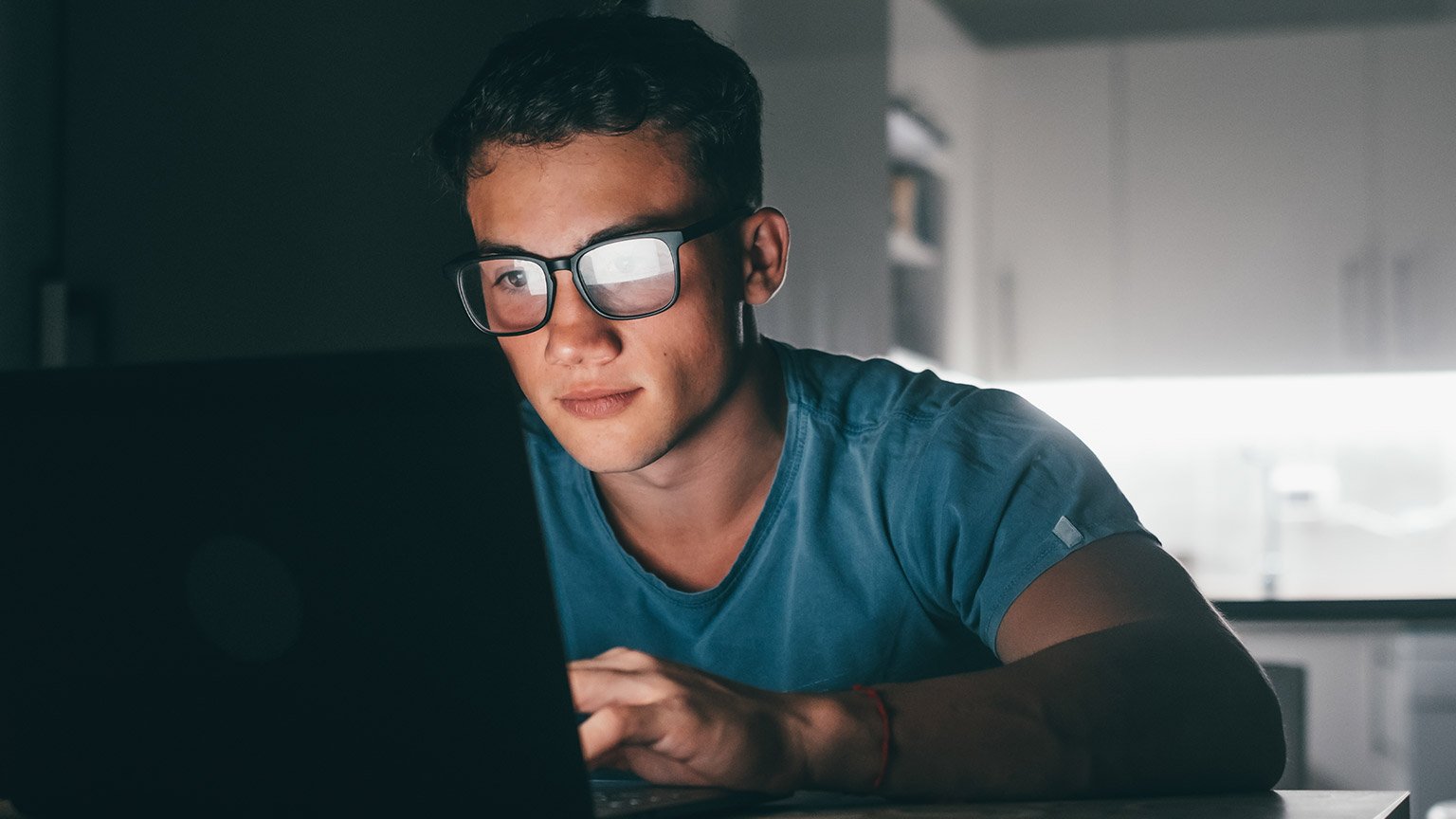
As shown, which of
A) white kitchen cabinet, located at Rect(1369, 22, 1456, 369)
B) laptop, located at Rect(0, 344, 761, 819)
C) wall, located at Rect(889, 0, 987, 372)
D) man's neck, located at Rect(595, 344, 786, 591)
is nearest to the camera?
laptop, located at Rect(0, 344, 761, 819)

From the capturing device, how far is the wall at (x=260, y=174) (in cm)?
270

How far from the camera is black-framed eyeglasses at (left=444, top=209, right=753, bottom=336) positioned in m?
1.07

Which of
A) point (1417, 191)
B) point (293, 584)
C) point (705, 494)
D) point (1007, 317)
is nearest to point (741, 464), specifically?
point (705, 494)

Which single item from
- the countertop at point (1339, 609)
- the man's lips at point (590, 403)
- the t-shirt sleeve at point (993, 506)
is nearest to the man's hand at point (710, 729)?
the t-shirt sleeve at point (993, 506)

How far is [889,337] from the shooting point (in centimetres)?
331

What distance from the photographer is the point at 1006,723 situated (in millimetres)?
765

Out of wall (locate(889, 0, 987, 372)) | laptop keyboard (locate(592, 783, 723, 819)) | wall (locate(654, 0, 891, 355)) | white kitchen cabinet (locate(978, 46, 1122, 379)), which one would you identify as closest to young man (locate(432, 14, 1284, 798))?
laptop keyboard (locate(592, 783, 723, 819))

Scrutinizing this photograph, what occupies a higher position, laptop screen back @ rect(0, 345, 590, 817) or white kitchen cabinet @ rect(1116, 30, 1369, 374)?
white kitchen cabinet @ rect(1116, 30, 1369, 374)

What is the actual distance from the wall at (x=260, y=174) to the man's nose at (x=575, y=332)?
1.73 metres

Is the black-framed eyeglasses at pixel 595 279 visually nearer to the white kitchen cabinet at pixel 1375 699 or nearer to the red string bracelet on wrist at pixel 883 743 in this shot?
the red string bracelet on wrist at pixel 883 743

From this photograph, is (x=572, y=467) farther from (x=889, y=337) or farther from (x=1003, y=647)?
(x=889, y=337)

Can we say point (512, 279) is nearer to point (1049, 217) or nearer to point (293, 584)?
point (293, 584)

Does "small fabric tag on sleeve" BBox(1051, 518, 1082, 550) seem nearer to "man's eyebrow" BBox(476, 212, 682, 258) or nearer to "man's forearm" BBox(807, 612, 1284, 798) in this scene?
"man's forearm" BBox(807, 612, 1284, 798)

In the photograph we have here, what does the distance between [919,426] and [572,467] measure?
1.17ft
